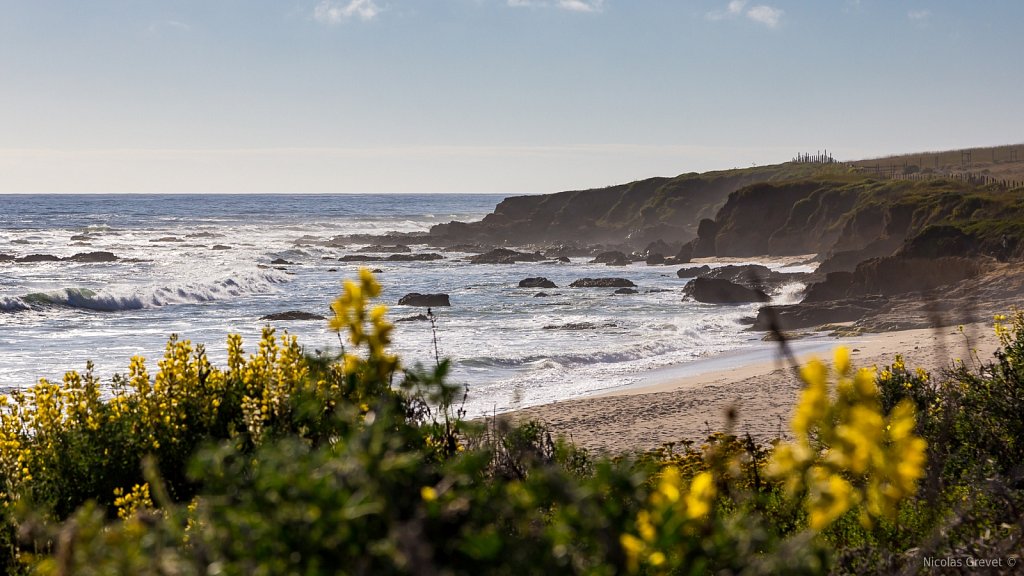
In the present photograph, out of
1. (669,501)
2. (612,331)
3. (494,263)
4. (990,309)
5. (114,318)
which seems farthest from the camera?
(494,263)

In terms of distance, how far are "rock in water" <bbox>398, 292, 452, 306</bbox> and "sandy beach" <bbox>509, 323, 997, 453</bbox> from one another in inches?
537

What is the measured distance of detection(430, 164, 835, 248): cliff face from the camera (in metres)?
69.2

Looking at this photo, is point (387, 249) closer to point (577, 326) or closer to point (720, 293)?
point (720, 293)

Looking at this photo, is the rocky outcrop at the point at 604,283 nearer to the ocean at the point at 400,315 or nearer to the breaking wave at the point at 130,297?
the ocean at the point at 400,315

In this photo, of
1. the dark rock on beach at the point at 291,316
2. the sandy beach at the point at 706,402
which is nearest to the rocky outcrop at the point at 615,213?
the dark rock on beach at the point at 291,316

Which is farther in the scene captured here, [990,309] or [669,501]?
[990,309]

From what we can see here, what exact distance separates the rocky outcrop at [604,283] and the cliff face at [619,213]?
28.0 metres

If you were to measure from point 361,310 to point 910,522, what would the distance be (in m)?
4.17

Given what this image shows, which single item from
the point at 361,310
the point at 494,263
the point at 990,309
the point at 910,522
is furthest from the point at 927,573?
the point at 494,263

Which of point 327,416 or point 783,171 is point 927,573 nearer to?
point 327,416

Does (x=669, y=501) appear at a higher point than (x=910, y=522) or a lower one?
higher

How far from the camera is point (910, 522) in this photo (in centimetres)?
519

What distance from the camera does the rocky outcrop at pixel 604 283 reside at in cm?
3619

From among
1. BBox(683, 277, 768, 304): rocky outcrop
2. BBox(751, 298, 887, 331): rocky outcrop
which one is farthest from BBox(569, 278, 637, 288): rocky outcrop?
BBox(751, 298, 887, 331): rocky outcrop
